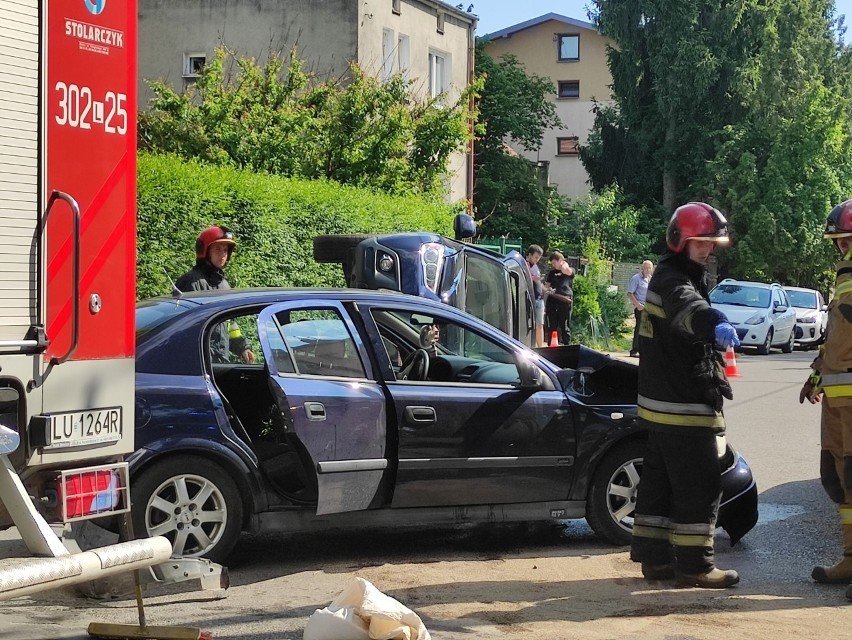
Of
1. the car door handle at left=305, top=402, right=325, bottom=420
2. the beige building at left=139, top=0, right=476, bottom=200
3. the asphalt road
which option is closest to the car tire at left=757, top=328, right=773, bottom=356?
the beige building at left=139, top=0, right=476, bottom=200

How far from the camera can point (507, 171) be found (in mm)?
43094

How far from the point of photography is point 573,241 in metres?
37.3

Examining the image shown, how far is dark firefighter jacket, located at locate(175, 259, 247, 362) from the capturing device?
750cm

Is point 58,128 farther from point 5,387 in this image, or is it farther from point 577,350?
point 577,350

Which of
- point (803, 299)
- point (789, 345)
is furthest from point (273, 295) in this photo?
point (803, 299)

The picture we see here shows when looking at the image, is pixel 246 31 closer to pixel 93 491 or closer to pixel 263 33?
pixel 263 33

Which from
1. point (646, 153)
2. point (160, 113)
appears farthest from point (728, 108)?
point (160, 113)

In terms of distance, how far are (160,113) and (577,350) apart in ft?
44.5

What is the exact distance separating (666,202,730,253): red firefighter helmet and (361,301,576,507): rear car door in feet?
4.19

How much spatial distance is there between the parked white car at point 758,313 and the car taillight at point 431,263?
1667 cm

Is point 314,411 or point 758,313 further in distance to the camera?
point 758,313

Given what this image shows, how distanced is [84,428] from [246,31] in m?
23.8

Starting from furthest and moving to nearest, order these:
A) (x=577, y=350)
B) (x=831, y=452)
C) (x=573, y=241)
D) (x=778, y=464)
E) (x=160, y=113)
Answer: (x=573, y=241), (x=160, y=113), (x=778, y=464), (x=577, y=350), (x=831, y=452)

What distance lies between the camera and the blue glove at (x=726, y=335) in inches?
248
